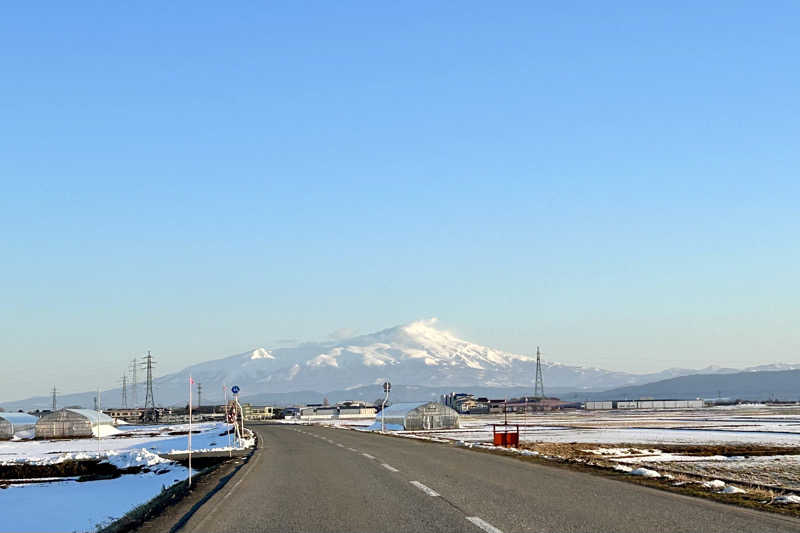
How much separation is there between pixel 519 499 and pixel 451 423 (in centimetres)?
8878

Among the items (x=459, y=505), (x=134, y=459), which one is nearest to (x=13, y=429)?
(x=134, y=459)

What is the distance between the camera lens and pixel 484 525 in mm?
12406

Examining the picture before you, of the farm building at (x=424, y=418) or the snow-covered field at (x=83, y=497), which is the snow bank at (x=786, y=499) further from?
the farm building at (x=424, y=418)

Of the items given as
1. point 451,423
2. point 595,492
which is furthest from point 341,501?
point 451,423

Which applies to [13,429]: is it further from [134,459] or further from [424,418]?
[134,459]

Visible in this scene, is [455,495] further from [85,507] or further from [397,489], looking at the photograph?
[85,507]

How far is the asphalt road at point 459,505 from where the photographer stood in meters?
12.7

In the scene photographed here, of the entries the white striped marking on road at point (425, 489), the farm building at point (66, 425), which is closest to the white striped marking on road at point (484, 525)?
the white striped marking on road at point (425, 489)

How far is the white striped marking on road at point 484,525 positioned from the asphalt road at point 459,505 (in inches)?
0.6

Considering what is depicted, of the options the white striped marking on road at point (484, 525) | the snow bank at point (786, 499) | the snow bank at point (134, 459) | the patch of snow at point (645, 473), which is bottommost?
the snow bank at point (134, 459)

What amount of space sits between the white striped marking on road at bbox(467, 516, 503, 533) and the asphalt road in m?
0.02

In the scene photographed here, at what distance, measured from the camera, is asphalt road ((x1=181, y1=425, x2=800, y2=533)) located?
1270 centimetres

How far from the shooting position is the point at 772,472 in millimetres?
31062

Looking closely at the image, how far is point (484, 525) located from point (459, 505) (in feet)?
8.50
